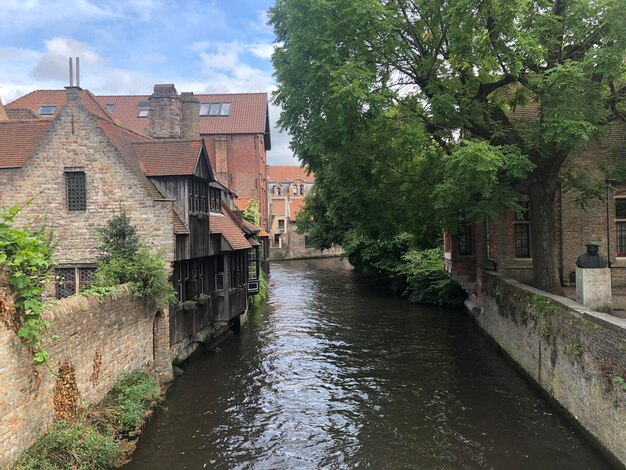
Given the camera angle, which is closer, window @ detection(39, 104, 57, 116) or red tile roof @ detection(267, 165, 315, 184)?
window @ detection(39, 104, 57, 116)

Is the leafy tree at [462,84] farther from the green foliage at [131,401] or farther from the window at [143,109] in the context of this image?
the window at [143,109]

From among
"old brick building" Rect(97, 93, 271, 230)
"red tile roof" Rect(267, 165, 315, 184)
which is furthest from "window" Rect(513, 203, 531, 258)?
"red tile roof" Rect(267, 165, 315, 184)

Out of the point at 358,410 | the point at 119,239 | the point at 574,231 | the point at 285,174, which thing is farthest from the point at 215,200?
the point at 285,174

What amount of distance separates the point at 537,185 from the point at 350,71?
6.47m

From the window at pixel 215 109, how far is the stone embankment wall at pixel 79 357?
32263mm

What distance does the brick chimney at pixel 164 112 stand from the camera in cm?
1886

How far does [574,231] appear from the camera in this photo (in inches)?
747

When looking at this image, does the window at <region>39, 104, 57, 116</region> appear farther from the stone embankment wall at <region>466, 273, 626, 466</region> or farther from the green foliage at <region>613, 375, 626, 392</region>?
the green foliage at <region>613, 375, 626, 392</region>

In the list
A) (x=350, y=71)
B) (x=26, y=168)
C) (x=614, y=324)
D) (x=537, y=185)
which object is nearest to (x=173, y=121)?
(x=26, y=168)

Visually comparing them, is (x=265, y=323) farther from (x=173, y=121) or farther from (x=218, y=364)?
(x=173, y=121)

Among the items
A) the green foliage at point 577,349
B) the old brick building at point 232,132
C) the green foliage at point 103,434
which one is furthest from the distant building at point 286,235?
the green foliage at point 577,349

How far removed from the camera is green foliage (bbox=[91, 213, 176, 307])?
470 inches

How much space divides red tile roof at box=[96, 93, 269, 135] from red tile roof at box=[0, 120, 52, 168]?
2471cm

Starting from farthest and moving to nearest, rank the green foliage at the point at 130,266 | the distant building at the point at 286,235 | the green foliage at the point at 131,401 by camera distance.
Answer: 1. the distant building at the point at 286,235
2. the green foliage at the point at 130,266
3. the green foliage at the point at 131,401
